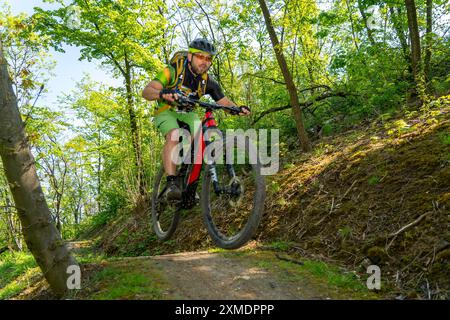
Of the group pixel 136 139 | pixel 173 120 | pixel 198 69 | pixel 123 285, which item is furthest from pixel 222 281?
pixel 136 139

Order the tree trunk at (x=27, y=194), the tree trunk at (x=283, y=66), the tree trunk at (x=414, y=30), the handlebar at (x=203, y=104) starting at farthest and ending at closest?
the tree trunk at (x=283, y=66), the tree trunk at (x=414, y=30), the handlebar at (x=203, y=104), the tree trunk at (x=27, y=194)

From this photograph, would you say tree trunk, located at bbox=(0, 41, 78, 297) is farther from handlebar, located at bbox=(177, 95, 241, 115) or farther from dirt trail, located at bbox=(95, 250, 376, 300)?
handlebar, located at bbox=(177, 95, 241, 115)

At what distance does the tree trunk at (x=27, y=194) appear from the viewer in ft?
12.4

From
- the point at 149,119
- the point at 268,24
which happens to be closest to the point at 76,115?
the point at 149,119

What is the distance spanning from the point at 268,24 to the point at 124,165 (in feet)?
20.8

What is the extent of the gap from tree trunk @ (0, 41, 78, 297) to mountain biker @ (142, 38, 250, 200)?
1.60 m

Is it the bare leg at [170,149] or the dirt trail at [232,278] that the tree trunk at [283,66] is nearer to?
the bare leg at [170,149]

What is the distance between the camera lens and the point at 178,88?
5.04m

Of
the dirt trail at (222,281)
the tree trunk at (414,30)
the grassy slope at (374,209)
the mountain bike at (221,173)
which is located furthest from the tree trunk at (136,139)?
the tree trunk at (414,30)

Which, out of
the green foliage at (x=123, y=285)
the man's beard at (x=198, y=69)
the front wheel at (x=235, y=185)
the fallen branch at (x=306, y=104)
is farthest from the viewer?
the fallen branch at (x=306, y=104)

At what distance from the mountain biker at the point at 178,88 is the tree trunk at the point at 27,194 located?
1604mm

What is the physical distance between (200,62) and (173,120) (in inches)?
36.7

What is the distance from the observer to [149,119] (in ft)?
39.7
